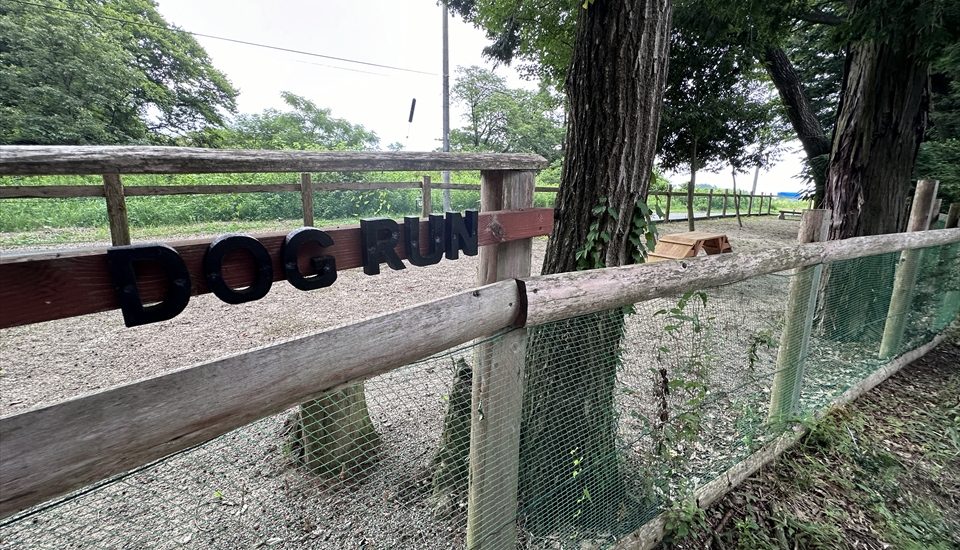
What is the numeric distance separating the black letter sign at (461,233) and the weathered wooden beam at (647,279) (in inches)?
11.1

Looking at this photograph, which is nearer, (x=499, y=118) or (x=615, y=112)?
(x=615, y=112)

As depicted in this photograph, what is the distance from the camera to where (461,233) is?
1.46 m

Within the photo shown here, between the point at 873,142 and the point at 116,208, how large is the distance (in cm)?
807

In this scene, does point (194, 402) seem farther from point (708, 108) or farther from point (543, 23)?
point (708, 108)

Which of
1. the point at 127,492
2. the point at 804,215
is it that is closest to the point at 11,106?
the point at 127,492

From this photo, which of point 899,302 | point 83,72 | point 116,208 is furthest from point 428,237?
point 83,72

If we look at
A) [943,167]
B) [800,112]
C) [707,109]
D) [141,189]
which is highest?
[707,109]

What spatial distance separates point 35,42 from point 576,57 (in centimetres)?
2275

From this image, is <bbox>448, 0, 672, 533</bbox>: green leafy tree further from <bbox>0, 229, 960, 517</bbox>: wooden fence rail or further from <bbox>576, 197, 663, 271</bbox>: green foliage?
<bbox>0, 229, 960, 517</bbox>: wooden fence rail

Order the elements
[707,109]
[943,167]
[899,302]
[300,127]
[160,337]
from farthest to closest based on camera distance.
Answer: [300,127] → [707,109] → [943,167] → [160,337] → [899,302]

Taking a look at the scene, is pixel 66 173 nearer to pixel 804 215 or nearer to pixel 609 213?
pixel 609 213

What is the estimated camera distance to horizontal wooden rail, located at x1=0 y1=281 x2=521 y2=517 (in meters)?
0.60

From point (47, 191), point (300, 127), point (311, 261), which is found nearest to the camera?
point (311, 261)

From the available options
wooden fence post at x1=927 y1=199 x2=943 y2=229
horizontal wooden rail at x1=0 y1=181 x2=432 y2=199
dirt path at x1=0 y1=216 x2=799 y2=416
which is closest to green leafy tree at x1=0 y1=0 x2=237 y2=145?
horizontal wooden rail at x1=0 y1=181 x2=432 y2=199
